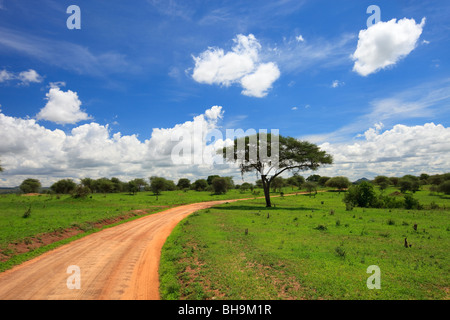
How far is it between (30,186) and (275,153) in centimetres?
10816

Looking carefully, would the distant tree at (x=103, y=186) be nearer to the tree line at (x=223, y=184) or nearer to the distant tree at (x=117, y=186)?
the tree line at (x=223, y=184)

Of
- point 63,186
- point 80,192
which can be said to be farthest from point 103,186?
point 80,192

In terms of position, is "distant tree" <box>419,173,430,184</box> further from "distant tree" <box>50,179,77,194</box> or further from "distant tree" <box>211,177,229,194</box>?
"distant tree" <box>50,179,77,194</box>

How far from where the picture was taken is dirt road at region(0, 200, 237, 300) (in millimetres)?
8539

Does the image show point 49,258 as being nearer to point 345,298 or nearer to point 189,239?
point 189,239

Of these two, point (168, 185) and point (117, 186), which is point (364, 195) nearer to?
point (168, 185)

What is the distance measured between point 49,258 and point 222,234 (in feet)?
36.8

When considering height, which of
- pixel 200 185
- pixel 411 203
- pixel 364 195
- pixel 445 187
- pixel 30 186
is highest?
pixel 445 187

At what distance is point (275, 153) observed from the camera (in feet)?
123

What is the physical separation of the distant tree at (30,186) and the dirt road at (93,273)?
10410cm

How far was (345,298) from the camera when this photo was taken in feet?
25.5

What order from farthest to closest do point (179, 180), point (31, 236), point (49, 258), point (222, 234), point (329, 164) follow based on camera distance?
point (179, 180) → point (329, 164) → point (222, 234) → point (31, 236) → point (49, 258)
